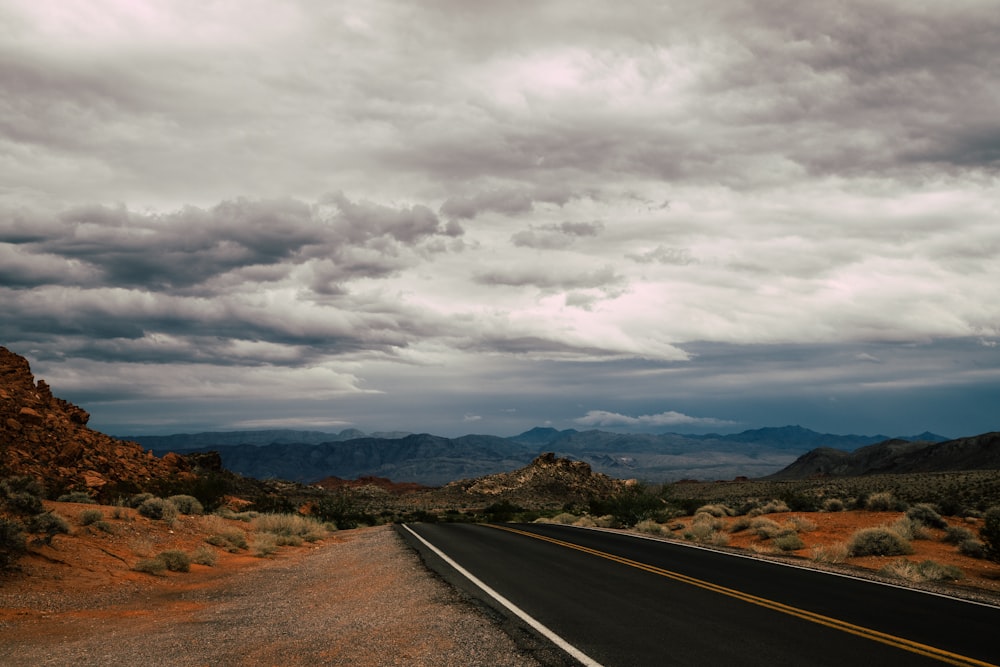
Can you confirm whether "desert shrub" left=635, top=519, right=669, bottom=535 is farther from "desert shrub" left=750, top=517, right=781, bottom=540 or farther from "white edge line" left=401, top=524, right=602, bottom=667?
"white edge line" left=401, top=524, right=602, bottom=667

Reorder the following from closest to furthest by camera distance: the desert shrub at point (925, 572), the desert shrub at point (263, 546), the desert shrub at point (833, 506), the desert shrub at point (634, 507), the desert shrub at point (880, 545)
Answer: the desert shrub at point (925, 572)
the desert shrub at point (880, 545)
the desert shrub at point (263, 546)
the desert shrub at point (833, 506)
the desert shrub at point (634, 507)

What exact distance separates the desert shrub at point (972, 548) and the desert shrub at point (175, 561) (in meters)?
22.8

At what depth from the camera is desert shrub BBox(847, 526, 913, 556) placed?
67.4 ft

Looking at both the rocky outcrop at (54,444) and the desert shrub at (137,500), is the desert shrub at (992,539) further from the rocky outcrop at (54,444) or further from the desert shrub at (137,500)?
the rocky outcrop at (54,444)

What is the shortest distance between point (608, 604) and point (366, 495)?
84807 millimetres

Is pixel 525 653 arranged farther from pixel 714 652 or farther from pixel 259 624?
pixel 259 624

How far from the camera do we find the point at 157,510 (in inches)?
951

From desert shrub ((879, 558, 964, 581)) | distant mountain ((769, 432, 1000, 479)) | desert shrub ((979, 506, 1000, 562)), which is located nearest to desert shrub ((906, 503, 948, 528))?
desert shrub ((979, 506, 1000, 562))

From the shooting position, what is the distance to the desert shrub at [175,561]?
18.2 m

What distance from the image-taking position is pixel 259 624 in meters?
11.3

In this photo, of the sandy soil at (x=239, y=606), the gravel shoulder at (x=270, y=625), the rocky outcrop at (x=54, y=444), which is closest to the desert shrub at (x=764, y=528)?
the sandy soil at (x=239, y=606)

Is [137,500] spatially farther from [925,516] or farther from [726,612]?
[925,516]

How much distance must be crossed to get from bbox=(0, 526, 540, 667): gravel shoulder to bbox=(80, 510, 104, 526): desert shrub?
466 cm

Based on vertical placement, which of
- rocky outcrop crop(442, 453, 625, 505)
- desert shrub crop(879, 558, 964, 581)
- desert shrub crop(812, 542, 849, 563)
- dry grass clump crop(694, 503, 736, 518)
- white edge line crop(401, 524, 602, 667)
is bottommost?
rocky outcrop crop(442, 453, 625, 505)
